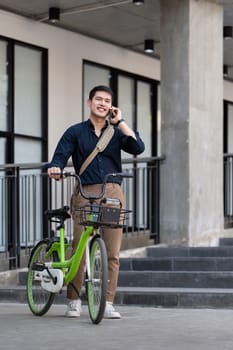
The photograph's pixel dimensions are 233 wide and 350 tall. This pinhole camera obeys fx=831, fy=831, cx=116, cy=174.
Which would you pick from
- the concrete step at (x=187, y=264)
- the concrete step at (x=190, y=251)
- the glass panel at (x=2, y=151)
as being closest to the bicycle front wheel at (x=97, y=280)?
the concrete step at (x=187, y=264)

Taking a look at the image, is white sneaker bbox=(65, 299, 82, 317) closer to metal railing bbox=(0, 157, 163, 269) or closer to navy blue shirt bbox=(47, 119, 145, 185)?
navy blue shirt bbox=(47, 119, 145, 185)

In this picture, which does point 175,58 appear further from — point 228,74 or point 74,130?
point 228,74

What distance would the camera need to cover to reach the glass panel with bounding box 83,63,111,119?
43.0 feet

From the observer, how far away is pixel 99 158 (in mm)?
6703

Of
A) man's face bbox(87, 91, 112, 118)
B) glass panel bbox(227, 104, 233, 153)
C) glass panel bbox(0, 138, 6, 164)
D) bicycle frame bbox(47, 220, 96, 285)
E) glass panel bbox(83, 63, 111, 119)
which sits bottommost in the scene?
bicycle frame bbox(47, 220, 96, 285)

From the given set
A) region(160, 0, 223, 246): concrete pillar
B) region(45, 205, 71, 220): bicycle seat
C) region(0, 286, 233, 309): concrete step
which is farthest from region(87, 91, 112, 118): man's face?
region(160, 0, 223, 246): concrete pillar

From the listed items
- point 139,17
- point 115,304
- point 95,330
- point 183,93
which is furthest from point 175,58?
point 95,330

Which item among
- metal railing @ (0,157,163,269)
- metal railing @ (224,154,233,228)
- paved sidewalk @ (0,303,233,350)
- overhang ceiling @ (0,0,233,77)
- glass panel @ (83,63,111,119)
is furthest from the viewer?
metal railing @ (224,154,233,228)

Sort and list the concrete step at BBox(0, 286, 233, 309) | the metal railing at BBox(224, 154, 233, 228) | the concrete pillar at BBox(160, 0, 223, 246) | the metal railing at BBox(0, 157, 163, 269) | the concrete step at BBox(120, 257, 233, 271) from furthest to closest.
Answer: the metal railing at BBox(224, 154, 233, 228)
the concrete pillar at BBox(160, 0, 223, 246)
the metal railing at BBox(0, 157, 163, 269)
the concrete step at BBox(120, 257, 233, 271)
the concrete step at BBox(0, 286, 233, 309)

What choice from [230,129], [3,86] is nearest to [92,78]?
[3,86]

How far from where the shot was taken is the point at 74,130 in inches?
267

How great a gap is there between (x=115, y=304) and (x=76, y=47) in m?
5.83

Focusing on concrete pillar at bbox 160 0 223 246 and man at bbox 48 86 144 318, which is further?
concrete pillar at bbox 160 0 223 246

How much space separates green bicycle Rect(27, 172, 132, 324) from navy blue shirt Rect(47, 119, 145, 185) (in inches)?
8.3
